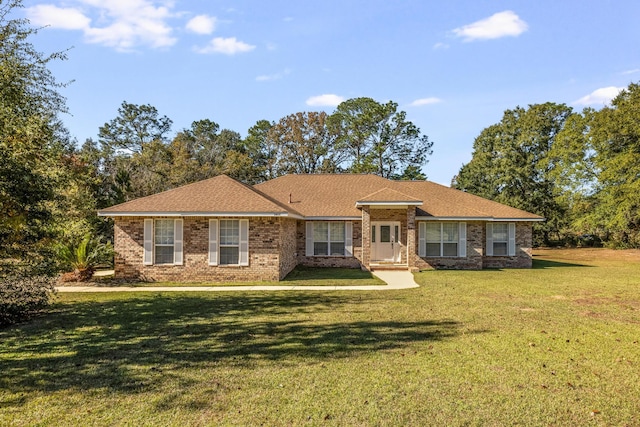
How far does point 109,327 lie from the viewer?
8.05 meters

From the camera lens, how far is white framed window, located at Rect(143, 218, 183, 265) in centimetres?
1568

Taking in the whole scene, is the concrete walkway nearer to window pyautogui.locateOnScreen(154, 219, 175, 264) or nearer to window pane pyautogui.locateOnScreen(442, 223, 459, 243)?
window pyautogui.locateOnScreen(154, 219, 175, 264)

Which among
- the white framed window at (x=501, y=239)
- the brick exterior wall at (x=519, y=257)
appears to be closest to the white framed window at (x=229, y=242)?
the brick exterior wall at (x=519, y=257)

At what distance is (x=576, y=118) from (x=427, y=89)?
26.4m

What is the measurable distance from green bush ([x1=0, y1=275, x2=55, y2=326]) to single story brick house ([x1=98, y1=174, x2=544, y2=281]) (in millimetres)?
6000

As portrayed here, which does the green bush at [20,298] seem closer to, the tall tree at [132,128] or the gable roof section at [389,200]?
the gable roof section at [389,200]

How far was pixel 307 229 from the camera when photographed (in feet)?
67.1

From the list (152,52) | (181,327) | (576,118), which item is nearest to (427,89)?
(152,52)

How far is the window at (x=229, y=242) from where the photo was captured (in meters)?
15.7

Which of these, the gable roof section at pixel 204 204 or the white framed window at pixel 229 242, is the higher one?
the gable roof section at pixel 204 204

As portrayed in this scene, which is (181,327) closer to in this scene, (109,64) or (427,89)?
(109,64)

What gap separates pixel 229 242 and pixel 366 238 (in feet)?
22.1

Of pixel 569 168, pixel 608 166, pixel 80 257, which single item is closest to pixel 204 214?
pixel 80 257

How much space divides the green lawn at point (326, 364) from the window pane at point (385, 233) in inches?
400
